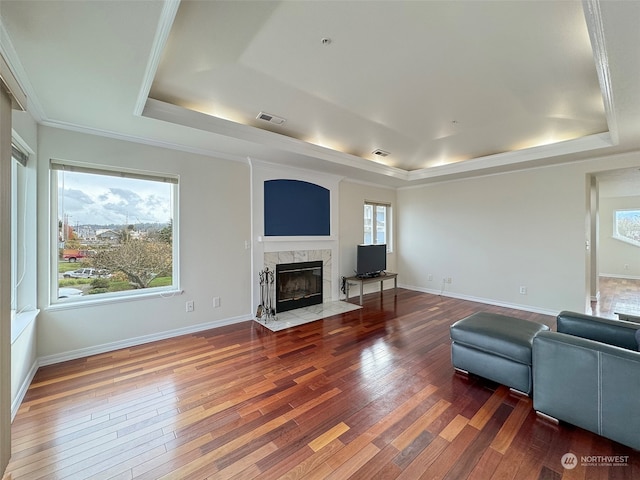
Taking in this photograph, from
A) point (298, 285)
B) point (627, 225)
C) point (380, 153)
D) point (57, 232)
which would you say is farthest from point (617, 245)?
point (57, 232)

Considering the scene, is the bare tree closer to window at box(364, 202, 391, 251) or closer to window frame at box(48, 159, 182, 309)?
window frame at box(48, 159, 182, 309)

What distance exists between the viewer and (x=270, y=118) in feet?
11.1

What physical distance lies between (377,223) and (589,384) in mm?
4910

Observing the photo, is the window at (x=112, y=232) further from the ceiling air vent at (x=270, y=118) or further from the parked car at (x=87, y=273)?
the ceiling air vent at (x=270, y=118)

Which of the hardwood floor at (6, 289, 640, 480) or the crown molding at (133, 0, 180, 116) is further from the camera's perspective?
the hardwood floor at (6, 289, 640, 480)

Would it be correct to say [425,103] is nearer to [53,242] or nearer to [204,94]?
[204,94]

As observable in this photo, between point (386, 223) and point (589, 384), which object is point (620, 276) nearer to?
point (386, 223)

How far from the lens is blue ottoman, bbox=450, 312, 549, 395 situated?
2.25 m

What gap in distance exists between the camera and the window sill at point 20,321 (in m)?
2.19

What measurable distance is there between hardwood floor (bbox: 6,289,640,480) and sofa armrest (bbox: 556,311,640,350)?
818 millimetres

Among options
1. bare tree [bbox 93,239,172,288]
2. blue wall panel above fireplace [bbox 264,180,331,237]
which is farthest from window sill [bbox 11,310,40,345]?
blue wall panel above fireplace [bbox 264,180,331,237]

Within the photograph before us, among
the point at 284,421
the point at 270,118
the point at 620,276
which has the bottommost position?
the point at 284,421

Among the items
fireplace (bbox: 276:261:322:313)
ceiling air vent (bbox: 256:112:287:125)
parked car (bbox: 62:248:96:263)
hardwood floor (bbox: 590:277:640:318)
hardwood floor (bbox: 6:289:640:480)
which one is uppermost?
ceiling air vent (bbox: 256:112:287:125)

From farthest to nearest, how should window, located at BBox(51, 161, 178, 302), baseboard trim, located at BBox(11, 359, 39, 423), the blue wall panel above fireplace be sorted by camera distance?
the blue wall panel above fireplace
window, located at BBox(51, 161, 178, 302)
baseboard trim, located at BBox(11, 359, 39, 423)
